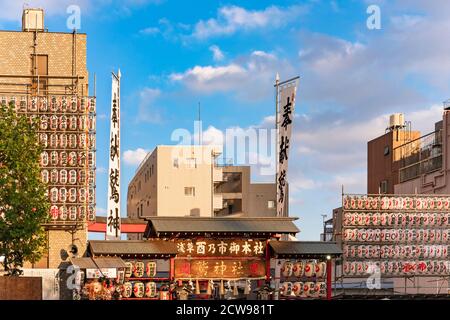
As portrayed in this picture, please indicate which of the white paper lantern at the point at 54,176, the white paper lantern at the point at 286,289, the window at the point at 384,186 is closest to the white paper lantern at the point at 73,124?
the white paper lantern at the point at 54,176

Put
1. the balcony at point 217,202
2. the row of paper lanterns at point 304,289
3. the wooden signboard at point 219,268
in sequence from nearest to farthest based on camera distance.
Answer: the wooden signboard at point 219,268, the row of paper lanterns at point 304,289, the balcony at point 217,202

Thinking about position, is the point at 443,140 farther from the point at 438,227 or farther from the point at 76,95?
the point at 76,95

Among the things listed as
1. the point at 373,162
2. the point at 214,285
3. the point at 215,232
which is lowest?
the point at 214,285

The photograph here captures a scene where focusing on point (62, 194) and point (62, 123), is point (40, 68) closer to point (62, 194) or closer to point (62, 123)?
point (62, 123)

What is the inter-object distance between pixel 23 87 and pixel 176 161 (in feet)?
122

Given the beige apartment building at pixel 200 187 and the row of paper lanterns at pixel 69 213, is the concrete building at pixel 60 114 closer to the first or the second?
the row of paper lanterns at pixel 69 213

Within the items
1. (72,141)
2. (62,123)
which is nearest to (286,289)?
(72,141)

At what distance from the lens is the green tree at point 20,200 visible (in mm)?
50844

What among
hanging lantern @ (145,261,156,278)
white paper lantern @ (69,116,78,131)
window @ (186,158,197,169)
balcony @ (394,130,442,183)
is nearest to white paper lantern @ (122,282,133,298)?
hanging lantern @ (145,261,156,278)

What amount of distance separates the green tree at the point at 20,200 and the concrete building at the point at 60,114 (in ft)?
17.9
